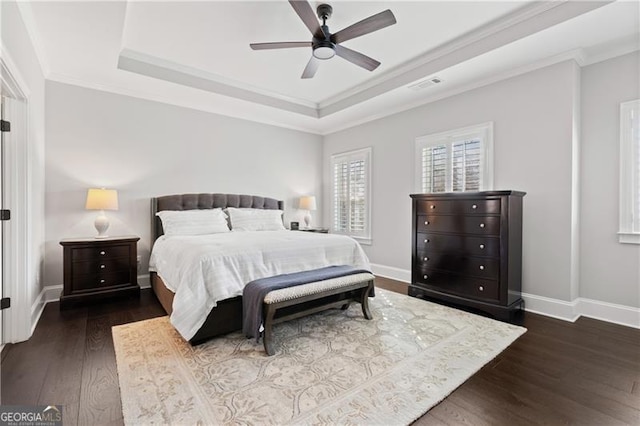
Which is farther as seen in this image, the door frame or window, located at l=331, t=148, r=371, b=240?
window, located at l=331, t=148, r=371, b=240

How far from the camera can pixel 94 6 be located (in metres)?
2.56

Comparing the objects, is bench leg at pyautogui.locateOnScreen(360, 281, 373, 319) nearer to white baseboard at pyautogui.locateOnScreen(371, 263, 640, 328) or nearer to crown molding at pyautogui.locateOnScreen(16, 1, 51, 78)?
white baseboard at pyautogui.locateOnScreen(371, 263, 640, 328)

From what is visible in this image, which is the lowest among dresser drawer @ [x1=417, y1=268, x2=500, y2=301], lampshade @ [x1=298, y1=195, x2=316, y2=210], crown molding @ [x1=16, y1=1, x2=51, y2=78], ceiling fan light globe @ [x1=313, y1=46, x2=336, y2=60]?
dresser drawer @ [x1=417, y1=268, x2=500, y2=301]

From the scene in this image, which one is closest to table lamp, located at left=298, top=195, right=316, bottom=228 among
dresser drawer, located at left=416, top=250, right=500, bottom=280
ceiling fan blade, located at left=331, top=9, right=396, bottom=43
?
dresser drawer, located at left=416, top=250, right=500, bottom=280

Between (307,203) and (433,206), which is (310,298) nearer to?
(433,206)

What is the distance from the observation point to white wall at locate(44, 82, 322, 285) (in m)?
3.87

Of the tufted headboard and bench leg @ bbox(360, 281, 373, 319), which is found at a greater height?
the tufted headboard

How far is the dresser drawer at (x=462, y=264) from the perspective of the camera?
3303 millimetres

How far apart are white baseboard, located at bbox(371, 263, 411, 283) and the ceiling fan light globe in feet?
11.1

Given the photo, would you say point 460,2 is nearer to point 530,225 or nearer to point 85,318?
point 530,225

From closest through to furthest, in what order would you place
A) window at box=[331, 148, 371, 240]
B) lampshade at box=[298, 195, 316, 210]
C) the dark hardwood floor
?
the dark hardwood floor → window at box=[331, 148, 371, 240] → lampshade at box=[298, 195, 316, 210]

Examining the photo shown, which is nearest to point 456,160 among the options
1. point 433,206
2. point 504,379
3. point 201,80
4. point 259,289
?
point 433,206

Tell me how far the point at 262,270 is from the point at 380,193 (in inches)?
120

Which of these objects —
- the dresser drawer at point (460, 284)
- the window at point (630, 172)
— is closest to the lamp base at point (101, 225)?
the dresser drawer at point (460, 284)
